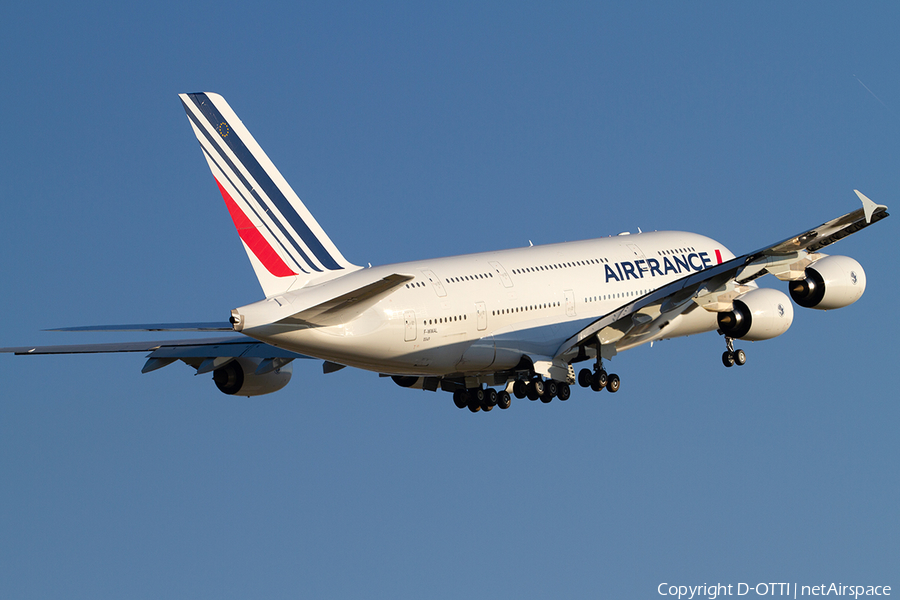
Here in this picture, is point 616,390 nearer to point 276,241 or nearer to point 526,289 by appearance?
point 526,289

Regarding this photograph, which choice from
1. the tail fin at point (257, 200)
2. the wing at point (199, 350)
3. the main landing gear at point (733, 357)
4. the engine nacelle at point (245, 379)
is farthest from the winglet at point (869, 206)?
the engine nacelle at point (245, 379)

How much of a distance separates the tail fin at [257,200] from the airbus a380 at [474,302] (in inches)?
1.4

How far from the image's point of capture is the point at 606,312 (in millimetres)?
41625

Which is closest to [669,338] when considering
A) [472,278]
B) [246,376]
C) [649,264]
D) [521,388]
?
[649,264]

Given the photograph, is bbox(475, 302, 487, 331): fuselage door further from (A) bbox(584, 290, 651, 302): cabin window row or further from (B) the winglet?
(B) the winglet

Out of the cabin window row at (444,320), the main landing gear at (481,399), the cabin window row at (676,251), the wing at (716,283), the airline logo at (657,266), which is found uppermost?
the cabin window row at (676,251)

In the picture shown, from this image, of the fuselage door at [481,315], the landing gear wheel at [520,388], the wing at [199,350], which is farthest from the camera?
the wing at [199,350]

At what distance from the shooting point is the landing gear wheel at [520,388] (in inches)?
1604

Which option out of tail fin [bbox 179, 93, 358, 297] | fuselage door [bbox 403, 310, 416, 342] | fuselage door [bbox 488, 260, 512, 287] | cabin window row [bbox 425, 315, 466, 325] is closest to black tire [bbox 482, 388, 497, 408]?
fuselage door [bbox 488, 260, 512, 287]

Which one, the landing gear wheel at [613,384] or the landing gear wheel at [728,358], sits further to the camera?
the landing gear wheel at [728,358]

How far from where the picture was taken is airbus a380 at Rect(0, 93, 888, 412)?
3547 cm

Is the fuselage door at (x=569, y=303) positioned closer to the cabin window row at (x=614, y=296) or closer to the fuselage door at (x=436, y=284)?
the cabin window row at (x=614, y=296)

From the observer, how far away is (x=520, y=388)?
40.9m

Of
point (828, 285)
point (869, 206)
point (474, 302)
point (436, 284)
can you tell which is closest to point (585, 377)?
point (474, 302)
